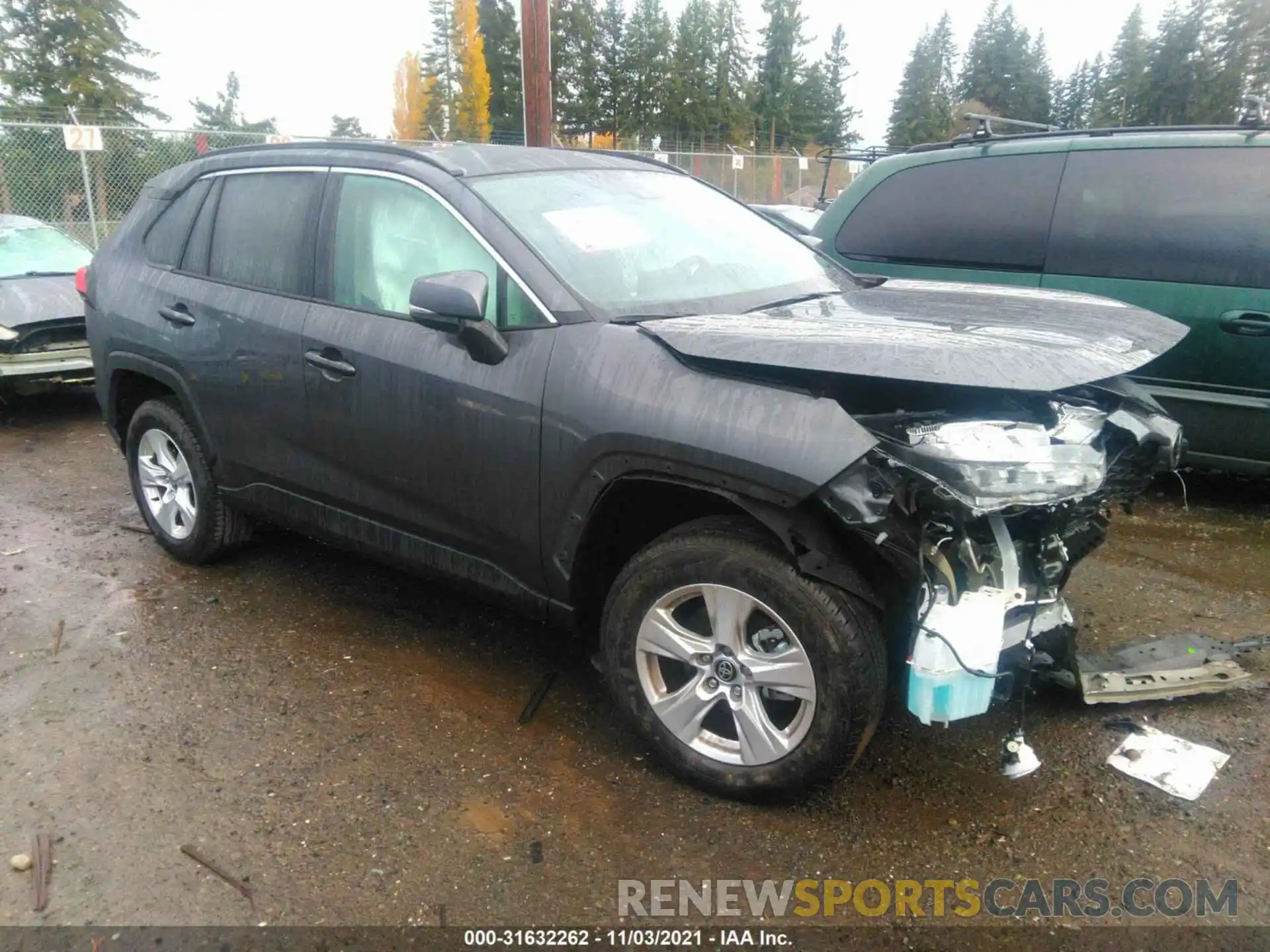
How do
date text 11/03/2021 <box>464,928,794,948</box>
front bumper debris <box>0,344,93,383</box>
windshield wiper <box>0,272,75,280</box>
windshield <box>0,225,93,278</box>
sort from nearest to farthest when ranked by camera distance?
1. date text 11/03/2021 <box>464,928,794,948</box>
2. front bumper debris <box>0,344,93,383</box>
3. windshield wiper <box>0,272,75,280</box>
4. windshield <box>0,225,93,278</box>

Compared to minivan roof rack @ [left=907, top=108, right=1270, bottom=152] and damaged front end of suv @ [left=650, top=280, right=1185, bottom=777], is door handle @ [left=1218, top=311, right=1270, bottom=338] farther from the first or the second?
damaged front end of suv @ [left=650, top=280, right=1185, bottom=777]

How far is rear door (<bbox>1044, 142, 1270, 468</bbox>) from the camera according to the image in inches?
171

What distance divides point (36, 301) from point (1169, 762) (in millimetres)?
7891

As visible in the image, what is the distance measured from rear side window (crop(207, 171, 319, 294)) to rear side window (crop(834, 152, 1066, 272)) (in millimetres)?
3212

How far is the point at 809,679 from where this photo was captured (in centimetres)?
246

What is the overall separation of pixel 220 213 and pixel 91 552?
6.24ft

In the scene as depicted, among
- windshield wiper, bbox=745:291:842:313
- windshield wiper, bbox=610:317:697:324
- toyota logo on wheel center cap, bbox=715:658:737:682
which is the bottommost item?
toyota logo on wheel center cap, bbox=715:658:737:682

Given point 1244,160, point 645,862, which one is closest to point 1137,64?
point 1244,160

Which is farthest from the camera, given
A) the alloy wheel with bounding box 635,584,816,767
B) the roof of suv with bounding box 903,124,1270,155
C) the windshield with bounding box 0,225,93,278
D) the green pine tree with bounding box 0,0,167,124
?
the green pine tree with bounding box 0,0,167,124

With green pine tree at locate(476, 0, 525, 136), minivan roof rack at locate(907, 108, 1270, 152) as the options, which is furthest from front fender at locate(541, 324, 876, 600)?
green pine tree at locate(476, 0, 525, 136)

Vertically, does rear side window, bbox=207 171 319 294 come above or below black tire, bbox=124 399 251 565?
above

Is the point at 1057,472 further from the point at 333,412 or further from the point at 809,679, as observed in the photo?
the point at 333,412

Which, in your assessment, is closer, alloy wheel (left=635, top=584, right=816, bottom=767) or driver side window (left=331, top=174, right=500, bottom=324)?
alloy wheel (left=635, top=584, right=816, bottom=767)

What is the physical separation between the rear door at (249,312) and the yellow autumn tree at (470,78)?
184ft
